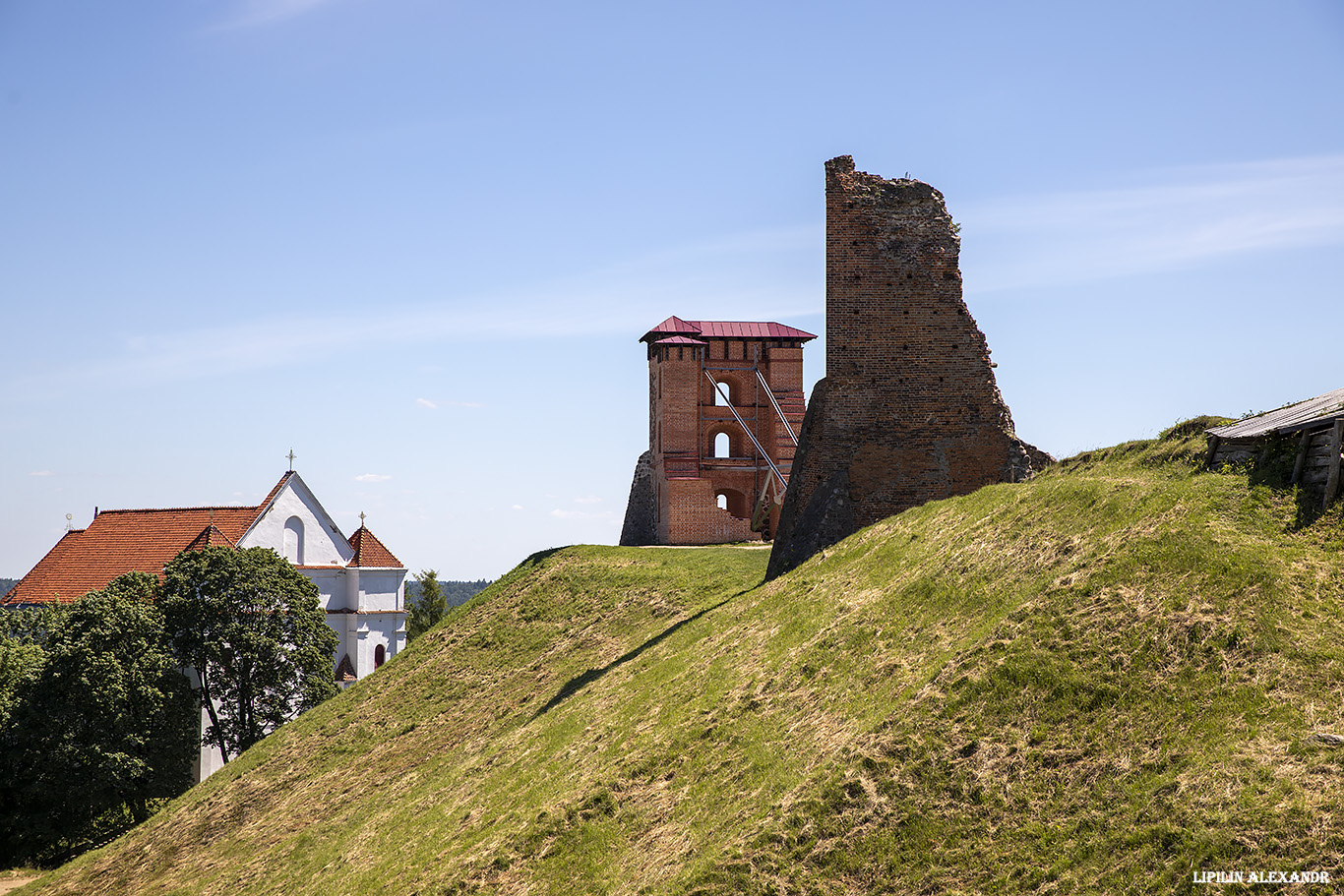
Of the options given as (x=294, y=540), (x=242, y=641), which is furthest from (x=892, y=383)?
(x=294, y=540)

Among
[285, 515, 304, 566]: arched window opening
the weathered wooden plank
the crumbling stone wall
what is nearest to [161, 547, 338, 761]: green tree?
[285, 515, 304, 566]: arched window opening

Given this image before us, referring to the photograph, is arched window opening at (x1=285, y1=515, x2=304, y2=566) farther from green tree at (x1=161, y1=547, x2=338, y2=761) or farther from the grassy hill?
the grassy hill

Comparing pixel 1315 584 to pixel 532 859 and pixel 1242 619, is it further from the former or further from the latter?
pixel 532 859

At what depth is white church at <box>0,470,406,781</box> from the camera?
137 feet

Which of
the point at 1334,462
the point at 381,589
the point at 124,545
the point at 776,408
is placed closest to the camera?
the point at 1334,462

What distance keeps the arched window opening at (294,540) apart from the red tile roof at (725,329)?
54.0 ft

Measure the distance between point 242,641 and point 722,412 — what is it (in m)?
18.4

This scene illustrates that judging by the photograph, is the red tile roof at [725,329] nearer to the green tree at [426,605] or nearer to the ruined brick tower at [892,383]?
the ruined brick tower at [892,383]

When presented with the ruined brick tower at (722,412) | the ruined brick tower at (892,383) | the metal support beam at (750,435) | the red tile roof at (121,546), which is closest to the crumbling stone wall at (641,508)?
the ruined brick tower at (722,412)

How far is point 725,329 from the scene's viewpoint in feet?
132

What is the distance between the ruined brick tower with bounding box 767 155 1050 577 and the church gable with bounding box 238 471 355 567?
29.1 metres

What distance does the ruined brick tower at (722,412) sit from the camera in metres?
38.7

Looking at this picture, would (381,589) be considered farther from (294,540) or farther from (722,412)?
(722,412)

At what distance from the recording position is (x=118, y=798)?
97.3ft
